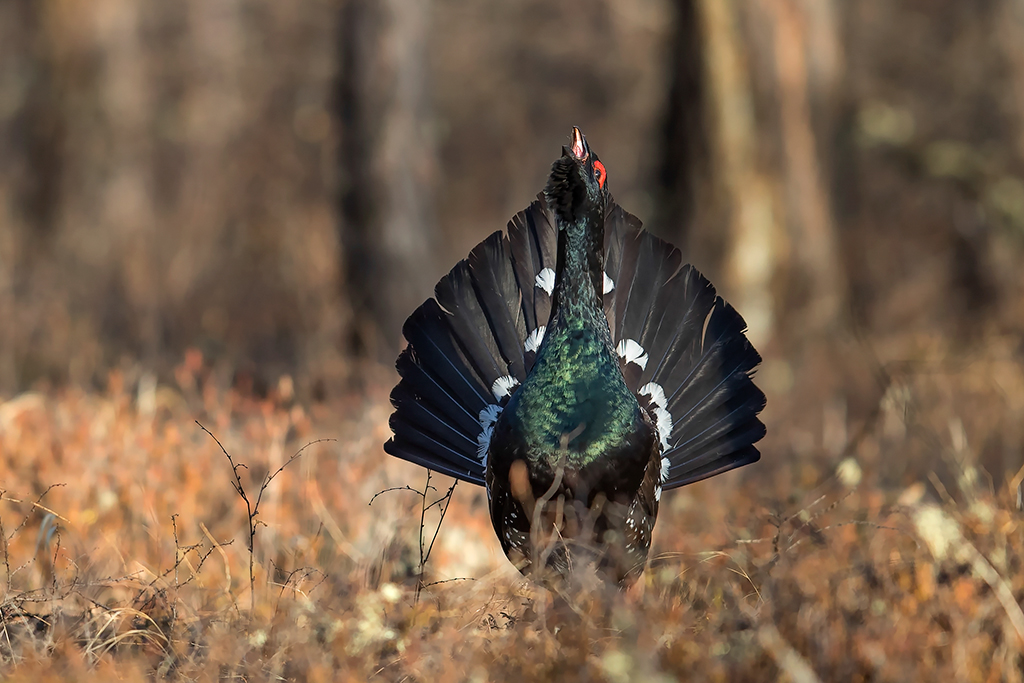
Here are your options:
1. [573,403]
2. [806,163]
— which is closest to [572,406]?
[573,403]

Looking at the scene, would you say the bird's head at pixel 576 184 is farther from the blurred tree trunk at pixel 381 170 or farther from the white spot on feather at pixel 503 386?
the blurred tree trunk at pixel 381 170

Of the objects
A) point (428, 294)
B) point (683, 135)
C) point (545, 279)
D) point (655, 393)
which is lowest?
point (655, 393)

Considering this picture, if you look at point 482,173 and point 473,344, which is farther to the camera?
point 482,173

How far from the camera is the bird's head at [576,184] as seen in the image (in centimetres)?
357

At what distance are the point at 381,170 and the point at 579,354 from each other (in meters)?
4.71

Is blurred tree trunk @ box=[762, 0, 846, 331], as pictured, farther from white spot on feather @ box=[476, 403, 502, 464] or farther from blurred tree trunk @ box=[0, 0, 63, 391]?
blurred tree trunk @ box=[0, 0, 63, 391]

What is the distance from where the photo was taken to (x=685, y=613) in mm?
2828

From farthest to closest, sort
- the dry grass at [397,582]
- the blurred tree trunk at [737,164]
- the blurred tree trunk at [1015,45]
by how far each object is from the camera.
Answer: the blurred tree trunk at [1015,45] < the blurred tree trunk at [737,164] < the dry grass at [397,582]

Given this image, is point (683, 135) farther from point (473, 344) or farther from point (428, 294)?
point (473, 344)

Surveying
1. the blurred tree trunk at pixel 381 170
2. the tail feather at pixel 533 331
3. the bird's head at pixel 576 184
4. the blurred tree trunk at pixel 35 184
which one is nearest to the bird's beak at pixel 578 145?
the bird's head at pixel 576 184

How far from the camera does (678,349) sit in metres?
4.34

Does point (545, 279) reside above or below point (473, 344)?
above

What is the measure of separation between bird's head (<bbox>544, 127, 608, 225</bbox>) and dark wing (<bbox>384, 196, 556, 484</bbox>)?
0.48 meters

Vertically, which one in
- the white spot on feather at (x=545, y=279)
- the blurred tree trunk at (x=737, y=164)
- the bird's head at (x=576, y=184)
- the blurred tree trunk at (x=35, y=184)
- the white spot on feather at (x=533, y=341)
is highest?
the blurred tree trunk at (x=35, y=184)
